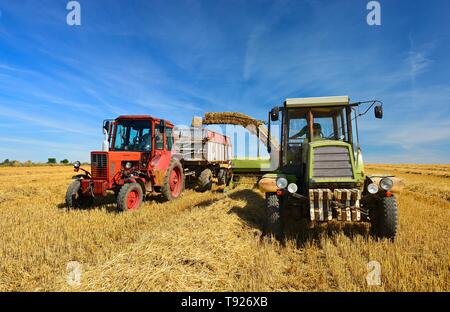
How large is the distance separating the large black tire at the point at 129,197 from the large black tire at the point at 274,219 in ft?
12.3

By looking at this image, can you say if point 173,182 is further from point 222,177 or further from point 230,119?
point 230,119

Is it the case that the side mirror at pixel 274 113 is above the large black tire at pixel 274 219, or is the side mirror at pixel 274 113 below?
above

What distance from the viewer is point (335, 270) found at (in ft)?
10.6

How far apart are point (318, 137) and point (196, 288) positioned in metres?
4.01

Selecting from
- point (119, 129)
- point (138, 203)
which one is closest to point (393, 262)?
point (138, 203)

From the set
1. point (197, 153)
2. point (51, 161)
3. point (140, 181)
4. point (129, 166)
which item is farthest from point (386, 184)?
point (51, 161)

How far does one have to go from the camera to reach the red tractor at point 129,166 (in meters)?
6.88

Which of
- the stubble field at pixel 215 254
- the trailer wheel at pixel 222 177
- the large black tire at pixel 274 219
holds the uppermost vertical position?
the trailer wheel at pixel 222 177

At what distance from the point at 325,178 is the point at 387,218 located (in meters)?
1.14

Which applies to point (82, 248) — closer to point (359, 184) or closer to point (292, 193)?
point (292, 193)

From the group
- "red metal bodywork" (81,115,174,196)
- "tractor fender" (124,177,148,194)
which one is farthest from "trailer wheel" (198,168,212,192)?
"tractor fender" (124,177,148,194)

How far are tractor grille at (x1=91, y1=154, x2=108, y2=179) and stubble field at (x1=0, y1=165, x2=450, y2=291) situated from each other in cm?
126

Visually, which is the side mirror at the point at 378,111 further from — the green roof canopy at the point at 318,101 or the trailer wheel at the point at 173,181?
the trailer wheel at the point at 173,181

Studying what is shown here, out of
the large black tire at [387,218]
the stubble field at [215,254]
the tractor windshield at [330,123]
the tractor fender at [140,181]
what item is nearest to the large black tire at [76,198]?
the stubble field at [215,254]
